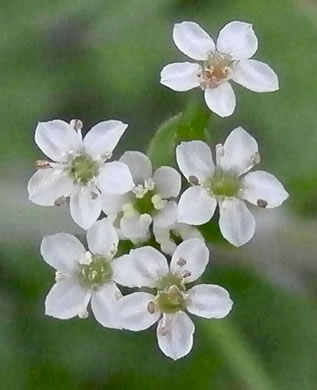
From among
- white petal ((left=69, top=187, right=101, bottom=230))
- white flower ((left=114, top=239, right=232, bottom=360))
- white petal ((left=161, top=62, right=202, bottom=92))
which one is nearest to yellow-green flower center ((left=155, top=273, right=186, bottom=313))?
white flower ((left=114, top=239, right=232, bottom=360))

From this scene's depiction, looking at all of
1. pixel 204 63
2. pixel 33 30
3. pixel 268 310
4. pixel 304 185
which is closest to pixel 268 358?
pixel 268 310

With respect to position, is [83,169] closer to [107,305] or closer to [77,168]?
[77,168]

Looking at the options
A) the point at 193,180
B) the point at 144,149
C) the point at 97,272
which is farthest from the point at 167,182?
the point at 144,149

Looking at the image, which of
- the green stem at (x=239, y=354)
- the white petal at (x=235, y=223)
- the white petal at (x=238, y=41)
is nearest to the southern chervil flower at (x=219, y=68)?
the white petal at (x=238, y=41)

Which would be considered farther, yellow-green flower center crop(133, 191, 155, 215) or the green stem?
the green stem

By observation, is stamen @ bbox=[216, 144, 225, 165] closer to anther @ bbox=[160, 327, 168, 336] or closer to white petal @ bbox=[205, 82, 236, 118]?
white petal @ bbox=[205, 82, 236, 118]
